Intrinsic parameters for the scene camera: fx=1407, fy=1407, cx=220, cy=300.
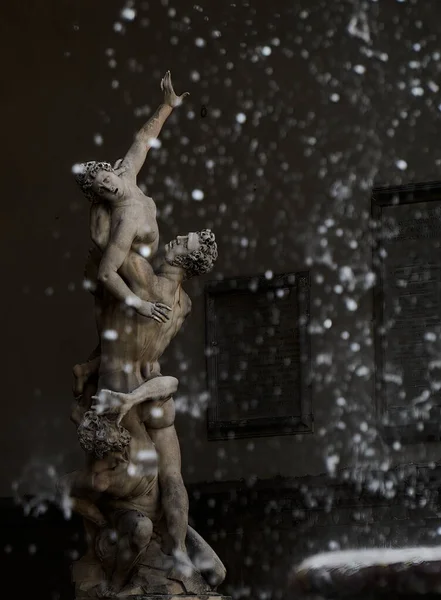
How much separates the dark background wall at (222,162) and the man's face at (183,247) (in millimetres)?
2372

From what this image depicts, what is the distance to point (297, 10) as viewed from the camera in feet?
25.9

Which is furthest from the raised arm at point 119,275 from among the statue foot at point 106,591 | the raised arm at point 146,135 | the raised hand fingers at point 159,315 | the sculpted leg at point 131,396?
the statue foot at point 106,591

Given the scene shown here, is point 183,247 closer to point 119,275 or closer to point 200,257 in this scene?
point 200,257

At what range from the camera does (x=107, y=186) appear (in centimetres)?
506

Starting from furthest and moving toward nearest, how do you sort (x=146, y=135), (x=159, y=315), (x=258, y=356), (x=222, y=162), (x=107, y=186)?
(x=222, y=162) → (x=258, y=356) → (x=146, y=135) → (x=107, y=186) → (x=159, y=315)

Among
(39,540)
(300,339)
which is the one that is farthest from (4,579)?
(300,339)

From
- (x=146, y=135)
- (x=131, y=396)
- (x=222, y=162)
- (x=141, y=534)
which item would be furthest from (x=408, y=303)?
(x=141, y=534)

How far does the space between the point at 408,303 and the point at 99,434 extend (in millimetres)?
2918

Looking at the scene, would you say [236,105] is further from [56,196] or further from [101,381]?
[101,381]

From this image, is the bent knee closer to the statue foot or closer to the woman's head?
the statue foot

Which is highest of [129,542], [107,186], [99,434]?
[107,186]

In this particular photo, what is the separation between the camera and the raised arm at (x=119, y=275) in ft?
16.3

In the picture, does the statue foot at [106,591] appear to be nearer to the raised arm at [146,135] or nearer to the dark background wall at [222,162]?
the raised arm at [146,135]

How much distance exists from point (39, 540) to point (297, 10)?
3.34m
